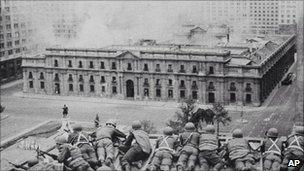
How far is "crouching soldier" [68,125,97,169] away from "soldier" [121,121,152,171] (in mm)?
1141

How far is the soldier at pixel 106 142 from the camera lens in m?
19.7

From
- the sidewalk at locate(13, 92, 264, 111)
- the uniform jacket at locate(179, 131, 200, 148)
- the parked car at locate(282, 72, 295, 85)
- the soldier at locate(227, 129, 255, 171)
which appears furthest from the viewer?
the parked car at locate(282, 72, 295, 85)

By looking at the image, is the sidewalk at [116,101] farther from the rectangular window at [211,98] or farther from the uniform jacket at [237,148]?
the uniform jacket at [237,148]

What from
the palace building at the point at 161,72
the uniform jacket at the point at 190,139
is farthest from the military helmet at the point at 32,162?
the palace building at the point at 161,72

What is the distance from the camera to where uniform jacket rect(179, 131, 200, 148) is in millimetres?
19766

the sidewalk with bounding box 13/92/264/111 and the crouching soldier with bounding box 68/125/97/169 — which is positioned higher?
the crouching soldier with bounding box 68/125/97/169

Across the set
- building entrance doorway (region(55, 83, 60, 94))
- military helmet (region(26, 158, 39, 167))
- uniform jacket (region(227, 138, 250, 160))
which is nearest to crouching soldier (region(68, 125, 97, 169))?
military helmet (region(26, 158, 39, 167))

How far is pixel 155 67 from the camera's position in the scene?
110562mm

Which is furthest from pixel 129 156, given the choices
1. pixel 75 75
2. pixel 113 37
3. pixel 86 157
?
pixel 113 37

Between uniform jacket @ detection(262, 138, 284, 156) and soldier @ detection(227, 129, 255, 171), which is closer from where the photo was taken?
soldier @ detection(227, 129, 255, 171)

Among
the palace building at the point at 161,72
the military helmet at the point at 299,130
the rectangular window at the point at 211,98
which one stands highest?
the military helmet at the point at 299,130

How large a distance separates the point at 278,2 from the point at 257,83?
72360 millimetres

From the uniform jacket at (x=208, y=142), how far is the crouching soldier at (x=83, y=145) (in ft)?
13.3

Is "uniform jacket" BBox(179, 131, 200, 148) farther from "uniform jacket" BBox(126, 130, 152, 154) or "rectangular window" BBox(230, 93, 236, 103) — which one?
"rectangular window" BBox(230, 93, 236, 103)
